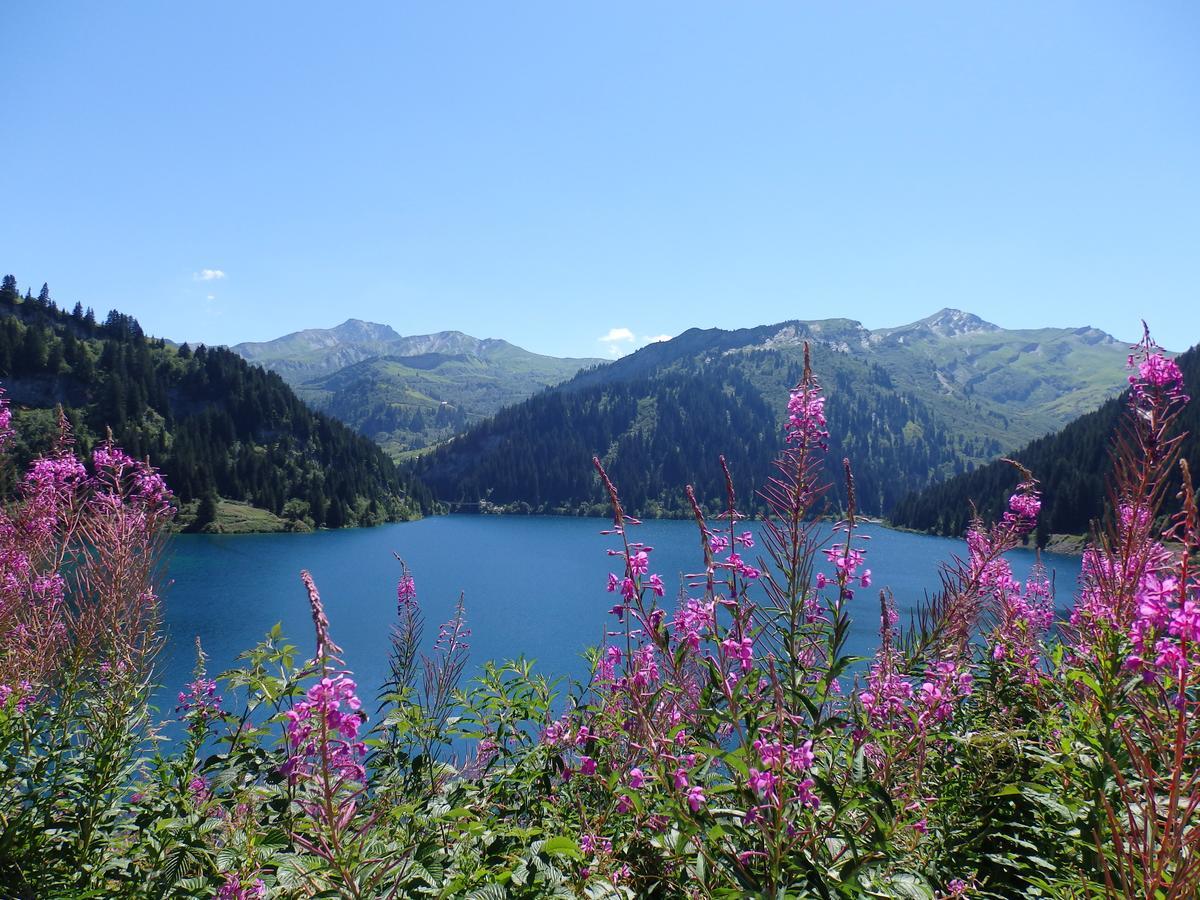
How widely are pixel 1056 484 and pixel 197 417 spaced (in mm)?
188754

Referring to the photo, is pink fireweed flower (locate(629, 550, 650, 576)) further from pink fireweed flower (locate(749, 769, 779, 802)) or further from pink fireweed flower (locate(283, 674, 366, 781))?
pink fireweed flower (locate(283, 674, 366, 781))

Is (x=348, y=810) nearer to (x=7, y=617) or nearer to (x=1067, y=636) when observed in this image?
(x=1067, y=636)

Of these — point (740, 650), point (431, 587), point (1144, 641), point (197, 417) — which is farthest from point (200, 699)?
point (197, 417)

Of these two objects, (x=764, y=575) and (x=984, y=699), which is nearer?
(x=764, y=575)

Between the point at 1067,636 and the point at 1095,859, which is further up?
the point at 1067,636

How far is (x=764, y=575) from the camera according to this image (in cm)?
334

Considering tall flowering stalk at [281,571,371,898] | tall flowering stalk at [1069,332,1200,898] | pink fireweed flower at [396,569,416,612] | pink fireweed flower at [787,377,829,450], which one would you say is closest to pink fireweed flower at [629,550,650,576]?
pink fireweed flower at [787,377,829,450]

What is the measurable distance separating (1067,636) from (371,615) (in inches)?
2341

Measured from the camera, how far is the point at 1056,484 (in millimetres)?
115250

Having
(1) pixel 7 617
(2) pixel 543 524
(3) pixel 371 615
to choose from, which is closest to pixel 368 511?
(2) pixel 543 524

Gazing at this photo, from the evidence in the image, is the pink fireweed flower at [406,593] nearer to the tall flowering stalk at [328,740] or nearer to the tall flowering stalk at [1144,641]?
the tall flowering stalk at [328,740]

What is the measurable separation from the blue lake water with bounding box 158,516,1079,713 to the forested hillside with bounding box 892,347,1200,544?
29.2ft

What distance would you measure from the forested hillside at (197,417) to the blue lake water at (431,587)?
73.7ft

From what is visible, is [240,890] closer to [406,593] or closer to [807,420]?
[807,420]
